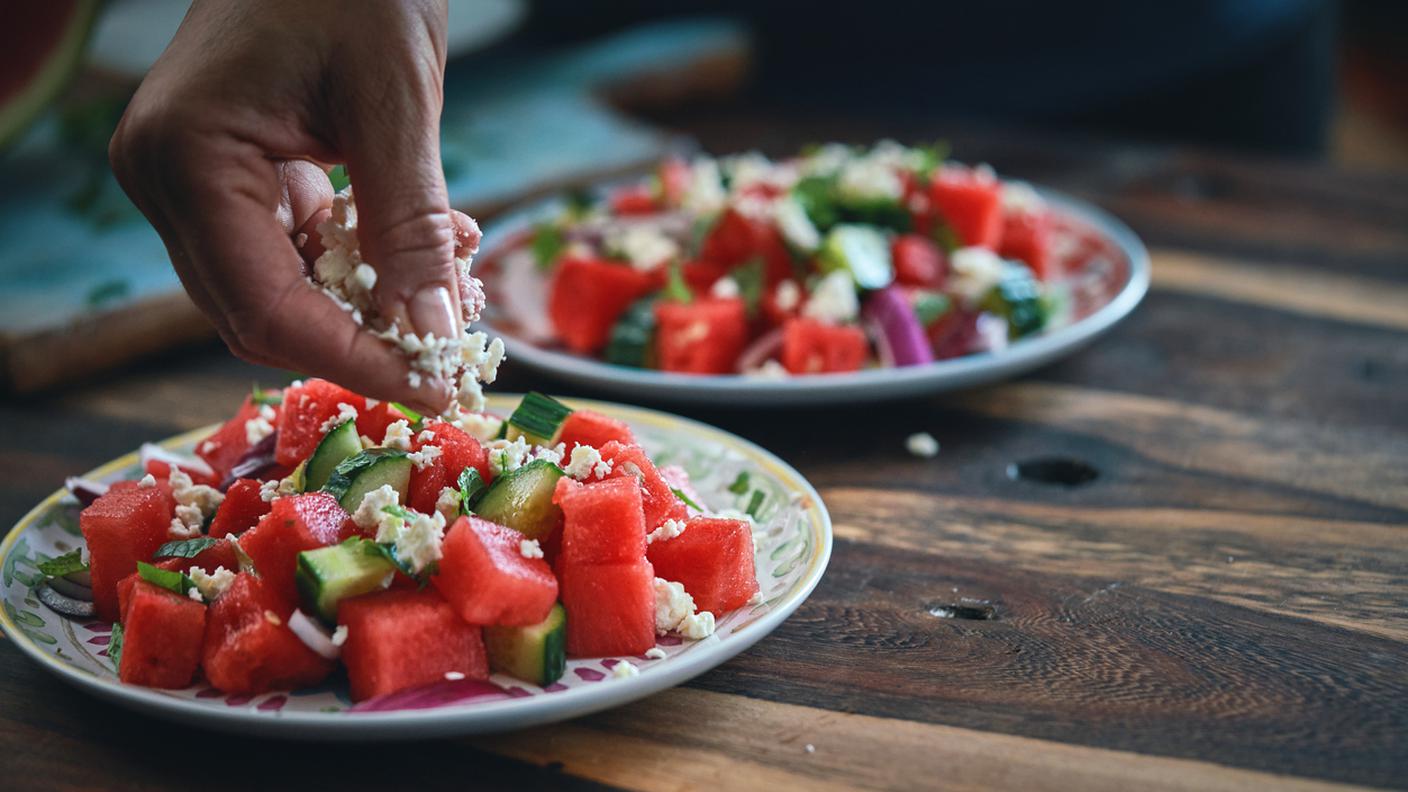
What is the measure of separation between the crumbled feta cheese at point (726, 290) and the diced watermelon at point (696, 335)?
0.05m

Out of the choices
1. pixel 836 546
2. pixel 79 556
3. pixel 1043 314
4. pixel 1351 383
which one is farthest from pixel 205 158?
pixel 1351 383

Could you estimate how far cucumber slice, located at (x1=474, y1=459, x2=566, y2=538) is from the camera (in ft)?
4.32

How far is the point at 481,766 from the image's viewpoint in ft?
4.04

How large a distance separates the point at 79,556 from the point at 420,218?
551mm

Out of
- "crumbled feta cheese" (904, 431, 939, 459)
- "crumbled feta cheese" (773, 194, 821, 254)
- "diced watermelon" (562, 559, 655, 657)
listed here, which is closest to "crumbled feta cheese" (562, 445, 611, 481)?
"diced watermelon" (562, 559, 655, 657)

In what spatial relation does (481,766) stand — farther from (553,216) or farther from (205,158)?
(553,216)

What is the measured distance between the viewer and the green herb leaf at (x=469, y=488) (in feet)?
4.34

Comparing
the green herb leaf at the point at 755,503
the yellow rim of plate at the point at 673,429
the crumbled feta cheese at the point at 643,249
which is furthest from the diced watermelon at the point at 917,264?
the green herb leaf at the point at 755,503

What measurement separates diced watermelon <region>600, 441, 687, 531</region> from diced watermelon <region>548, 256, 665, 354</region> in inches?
30.9

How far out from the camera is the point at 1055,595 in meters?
1.55

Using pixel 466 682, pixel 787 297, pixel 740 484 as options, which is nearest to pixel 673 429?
pixel 740 484

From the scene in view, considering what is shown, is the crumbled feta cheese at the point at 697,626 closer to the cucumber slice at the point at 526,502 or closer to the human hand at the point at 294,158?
the cucumber slice at the point at 526,502

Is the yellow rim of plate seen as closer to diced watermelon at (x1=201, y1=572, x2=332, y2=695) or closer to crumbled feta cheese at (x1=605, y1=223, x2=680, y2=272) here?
diced watermelon at (x1=201, y1=572, x2=332, y2=695)

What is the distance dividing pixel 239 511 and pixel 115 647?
0.18m
